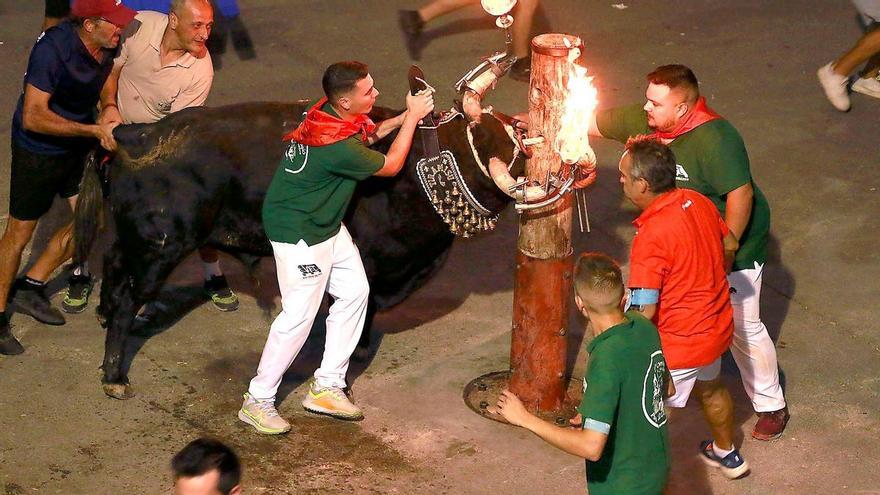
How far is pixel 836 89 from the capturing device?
34.8ft

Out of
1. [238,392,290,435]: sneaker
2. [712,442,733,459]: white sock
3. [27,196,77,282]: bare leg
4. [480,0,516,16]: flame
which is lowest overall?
[238,392,290,435]: sneaker

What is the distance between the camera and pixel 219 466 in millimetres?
4191

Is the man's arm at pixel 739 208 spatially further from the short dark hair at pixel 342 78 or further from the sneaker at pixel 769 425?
the short dark hair at pixel 342 78

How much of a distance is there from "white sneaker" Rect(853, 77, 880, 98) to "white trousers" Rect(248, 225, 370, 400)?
19.1 ft

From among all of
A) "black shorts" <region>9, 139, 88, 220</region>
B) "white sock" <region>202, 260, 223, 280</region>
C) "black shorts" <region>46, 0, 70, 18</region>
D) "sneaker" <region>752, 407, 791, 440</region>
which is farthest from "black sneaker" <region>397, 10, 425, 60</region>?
"sneaker" <region>752, 407, 791, 440</region>

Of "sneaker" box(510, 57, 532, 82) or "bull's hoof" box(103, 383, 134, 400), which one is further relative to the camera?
"sneaker" box(510, 57, 532, 82)

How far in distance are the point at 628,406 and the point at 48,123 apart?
3773 mm

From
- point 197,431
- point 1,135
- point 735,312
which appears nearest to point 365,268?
point 197,431

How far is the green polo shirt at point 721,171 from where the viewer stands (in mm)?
6035

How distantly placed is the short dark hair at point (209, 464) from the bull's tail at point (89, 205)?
127 inches

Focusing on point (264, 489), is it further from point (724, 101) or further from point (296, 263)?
point (724, 101)

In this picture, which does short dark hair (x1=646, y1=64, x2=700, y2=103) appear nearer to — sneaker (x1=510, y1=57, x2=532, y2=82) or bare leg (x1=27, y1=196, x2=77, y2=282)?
bare leg (x1=27, y1=196, x2=77, y2=282)

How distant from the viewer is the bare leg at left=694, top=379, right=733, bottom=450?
241 inches

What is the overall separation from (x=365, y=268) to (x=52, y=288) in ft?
7.10
